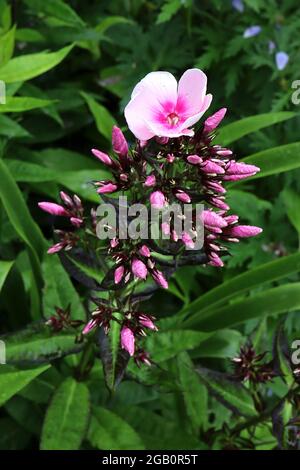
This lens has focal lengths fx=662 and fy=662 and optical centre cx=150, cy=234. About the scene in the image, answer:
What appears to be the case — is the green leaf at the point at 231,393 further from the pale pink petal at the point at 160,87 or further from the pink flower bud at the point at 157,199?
the pale pink petal at the point at 160,87

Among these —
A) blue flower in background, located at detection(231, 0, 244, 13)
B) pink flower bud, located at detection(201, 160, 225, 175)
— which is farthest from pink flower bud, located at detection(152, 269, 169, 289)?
blue flower in background, located at detection(231, 0, 244, 13)

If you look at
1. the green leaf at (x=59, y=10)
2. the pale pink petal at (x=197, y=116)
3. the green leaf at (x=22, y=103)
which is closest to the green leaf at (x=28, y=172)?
the green leaf at (x=22, y=103)

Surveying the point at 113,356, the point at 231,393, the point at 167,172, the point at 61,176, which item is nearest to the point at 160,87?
the point at 167,172

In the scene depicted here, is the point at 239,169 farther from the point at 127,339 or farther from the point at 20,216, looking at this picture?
the point at 20,216

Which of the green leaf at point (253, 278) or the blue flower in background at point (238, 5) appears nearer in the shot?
the green leaf at point (253, 278)

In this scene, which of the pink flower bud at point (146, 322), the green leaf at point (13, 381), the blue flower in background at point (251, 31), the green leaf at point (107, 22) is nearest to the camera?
the pink flower bud at point (146, 322)
